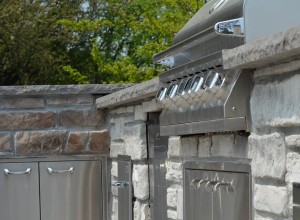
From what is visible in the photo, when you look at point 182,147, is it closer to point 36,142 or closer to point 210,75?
point 210,75

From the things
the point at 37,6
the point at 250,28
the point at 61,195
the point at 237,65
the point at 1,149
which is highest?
the point at 37,6

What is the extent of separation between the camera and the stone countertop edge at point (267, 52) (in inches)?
88.7

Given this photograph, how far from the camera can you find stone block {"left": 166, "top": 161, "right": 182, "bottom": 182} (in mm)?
3855

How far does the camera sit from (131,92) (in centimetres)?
457

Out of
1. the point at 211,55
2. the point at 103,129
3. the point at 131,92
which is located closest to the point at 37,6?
the point at 103,129

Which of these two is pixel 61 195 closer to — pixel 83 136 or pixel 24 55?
pixel 83 136

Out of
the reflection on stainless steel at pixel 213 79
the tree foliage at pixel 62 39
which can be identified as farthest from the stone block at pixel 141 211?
the tree foliage at pixel 62 39

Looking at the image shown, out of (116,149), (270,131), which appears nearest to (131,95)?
(116,149)

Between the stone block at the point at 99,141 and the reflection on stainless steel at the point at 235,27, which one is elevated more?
the reflection on stainless steel at the point at 235,27

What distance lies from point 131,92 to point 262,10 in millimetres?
1801

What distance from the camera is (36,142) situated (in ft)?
18.9

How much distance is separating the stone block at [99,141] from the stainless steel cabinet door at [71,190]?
0.42 ft

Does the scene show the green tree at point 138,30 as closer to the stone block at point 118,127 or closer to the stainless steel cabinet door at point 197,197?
the stone block at point 118,127

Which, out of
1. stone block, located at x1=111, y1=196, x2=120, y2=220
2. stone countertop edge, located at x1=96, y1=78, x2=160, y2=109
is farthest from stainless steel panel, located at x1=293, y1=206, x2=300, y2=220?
stone block, located at x1=111, y1=196, x2=120, y2=220
